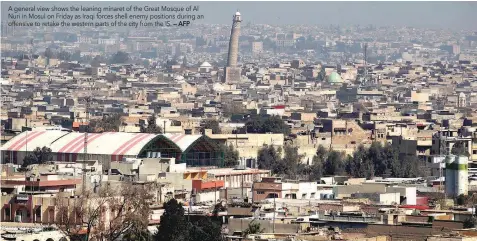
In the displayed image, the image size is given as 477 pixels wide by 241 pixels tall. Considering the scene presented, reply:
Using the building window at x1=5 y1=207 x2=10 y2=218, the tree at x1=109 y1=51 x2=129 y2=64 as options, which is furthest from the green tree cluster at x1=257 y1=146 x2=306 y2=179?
the tree at x1=109 y1=51 x2=129 y2=64

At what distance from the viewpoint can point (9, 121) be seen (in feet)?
192

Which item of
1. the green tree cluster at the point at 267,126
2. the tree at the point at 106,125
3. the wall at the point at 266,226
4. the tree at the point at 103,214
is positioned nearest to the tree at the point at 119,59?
the green tree cluster at the point at 267,126

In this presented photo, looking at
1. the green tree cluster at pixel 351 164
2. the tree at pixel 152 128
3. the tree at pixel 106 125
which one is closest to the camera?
the green tree cluster at pixel 351 164

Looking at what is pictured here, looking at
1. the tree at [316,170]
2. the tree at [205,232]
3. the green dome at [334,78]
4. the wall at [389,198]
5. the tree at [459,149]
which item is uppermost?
the green dome at [334,78]

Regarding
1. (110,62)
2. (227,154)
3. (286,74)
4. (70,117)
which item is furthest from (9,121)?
(110,62)

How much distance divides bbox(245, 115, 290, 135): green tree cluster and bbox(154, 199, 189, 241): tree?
1315 inches

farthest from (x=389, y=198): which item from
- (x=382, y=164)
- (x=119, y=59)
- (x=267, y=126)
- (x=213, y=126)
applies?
(x=119, y=59)

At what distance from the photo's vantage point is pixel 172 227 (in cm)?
2544

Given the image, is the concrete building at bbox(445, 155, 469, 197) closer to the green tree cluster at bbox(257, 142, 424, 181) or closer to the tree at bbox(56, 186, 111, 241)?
the tree at bbox(56, 186, 111, 241)

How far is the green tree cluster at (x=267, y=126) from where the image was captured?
2354 inches

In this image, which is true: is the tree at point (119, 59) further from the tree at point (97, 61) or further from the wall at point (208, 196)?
the wall at point (208, 196)

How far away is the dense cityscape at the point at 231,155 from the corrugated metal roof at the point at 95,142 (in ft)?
0.19

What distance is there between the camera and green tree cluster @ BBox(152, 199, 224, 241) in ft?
83.0

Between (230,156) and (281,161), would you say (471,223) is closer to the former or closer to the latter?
(281,161)
